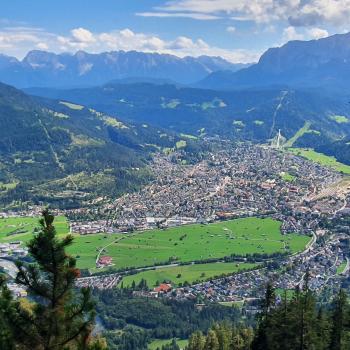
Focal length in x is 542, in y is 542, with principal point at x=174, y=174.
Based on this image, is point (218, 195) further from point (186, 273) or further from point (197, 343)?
point (197, 343)

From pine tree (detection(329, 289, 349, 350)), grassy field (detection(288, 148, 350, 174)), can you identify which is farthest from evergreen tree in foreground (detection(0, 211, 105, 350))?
grassy field (detection(288, 148, 350, 174))

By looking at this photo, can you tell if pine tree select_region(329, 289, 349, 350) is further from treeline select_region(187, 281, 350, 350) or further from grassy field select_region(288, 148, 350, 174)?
grassy field select_region(288, 148, 350, 174)

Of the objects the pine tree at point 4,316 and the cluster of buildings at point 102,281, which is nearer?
the pine tree at point 4,316

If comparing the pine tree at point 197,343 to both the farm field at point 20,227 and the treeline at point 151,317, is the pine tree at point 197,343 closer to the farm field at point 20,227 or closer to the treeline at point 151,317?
the treeline at point 151,317

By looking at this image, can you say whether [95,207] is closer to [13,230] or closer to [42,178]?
[13,230]

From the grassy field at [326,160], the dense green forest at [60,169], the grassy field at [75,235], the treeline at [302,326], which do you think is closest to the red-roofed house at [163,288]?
the grassy field at [75,235]

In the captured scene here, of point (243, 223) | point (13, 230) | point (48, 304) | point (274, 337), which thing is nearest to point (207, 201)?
point (243, 223)

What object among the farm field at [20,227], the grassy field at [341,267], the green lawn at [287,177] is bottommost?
the farm field at [20,227]
